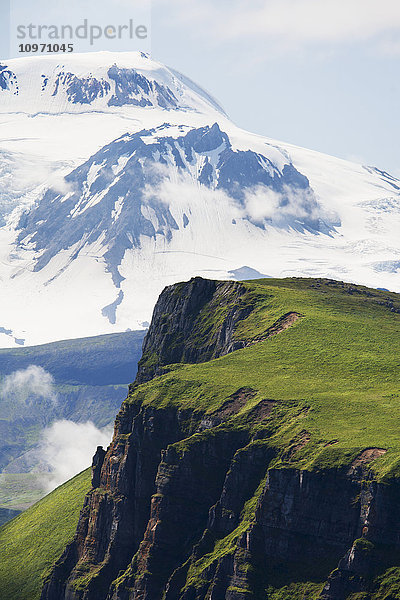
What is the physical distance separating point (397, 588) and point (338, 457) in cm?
2629

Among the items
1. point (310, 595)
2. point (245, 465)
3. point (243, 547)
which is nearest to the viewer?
point (310, 595)

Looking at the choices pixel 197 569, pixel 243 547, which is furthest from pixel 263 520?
pixel 197 569

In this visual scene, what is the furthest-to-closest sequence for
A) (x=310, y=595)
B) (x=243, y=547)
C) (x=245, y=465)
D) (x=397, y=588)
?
(x=245, y=465) → (x=243, y=547) → (x=310, y=595) → (x=397, y=588)

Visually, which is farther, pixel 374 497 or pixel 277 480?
pixel 277 480

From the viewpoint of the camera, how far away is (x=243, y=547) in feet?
614

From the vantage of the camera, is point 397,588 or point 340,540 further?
point 340,540

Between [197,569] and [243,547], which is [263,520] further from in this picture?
[197,569]

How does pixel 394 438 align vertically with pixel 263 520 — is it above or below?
above

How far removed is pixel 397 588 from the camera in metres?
162

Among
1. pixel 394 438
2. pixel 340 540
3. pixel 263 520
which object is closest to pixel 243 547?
pixel 263 520

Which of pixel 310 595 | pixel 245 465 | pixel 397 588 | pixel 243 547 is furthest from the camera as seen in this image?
pixel 245 465

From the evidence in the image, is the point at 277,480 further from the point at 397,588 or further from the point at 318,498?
the point at 397,588

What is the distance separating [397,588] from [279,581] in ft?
82.7

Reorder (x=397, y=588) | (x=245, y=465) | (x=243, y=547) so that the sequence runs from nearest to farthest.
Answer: (x=397, y=588), (x=243, y=547), (x=245, y=465)
